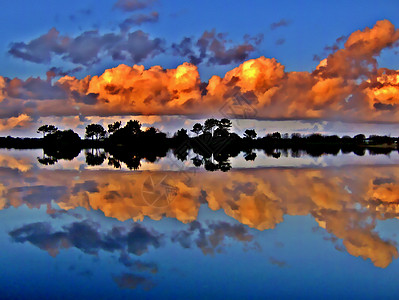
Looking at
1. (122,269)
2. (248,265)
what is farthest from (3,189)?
(248,265)

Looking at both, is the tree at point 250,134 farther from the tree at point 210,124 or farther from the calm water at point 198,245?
the calm water at point 198,245

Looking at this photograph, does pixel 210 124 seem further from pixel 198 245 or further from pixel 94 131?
pixel 198 245

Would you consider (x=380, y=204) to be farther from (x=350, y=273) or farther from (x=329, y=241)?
(x=350, y=273)

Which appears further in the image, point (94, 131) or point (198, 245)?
point (94, 131)

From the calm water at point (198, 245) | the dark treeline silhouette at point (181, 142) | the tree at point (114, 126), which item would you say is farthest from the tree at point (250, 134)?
the calm water at point (198, 245)

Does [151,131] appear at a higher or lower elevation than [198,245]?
higher

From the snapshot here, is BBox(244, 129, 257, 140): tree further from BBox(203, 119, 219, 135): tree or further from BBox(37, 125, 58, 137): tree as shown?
BBox(37, 125, 58, 137): tree

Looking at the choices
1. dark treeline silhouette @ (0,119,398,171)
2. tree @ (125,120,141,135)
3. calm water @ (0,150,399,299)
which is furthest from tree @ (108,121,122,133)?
calm water @ (0,150,399,299)

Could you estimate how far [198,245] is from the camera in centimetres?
704

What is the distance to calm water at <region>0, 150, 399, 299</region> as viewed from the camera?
17.4ft

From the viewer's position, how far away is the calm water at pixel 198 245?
5.30m

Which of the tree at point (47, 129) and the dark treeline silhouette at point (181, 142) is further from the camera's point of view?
the tree at point (47, 129)

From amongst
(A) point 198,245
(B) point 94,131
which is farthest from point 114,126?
(A) point 198,245

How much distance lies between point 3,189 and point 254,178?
10.8 meters
